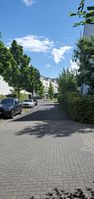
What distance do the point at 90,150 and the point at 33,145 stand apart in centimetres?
217

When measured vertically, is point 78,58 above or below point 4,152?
above

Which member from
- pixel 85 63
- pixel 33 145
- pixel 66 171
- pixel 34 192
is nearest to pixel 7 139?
pixel 33 145

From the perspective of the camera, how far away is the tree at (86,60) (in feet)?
73.7

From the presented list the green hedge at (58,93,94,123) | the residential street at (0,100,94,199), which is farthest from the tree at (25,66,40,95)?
the residential street at (0,100,94,199)

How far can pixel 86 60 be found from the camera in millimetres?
22859

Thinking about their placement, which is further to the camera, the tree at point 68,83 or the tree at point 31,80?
the tree at point 31,80

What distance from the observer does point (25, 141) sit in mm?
11172

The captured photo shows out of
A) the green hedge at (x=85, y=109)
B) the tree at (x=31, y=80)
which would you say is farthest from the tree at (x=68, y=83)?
the green hedge at (x=85, y=109)

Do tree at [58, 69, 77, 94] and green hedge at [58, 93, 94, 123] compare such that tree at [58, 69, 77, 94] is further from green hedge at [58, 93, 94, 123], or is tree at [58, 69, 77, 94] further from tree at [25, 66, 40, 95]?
green hedge at [58, 93, 94, 123]

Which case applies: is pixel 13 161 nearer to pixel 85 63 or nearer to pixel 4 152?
pixel 4 152

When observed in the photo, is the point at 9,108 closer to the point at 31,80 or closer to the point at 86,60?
the point at 86,60

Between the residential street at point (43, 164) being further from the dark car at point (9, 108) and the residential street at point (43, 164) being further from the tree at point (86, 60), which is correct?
the tree at point (86, 60)

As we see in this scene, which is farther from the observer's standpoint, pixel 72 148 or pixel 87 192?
pixel 72 148

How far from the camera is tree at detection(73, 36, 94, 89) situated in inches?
884
